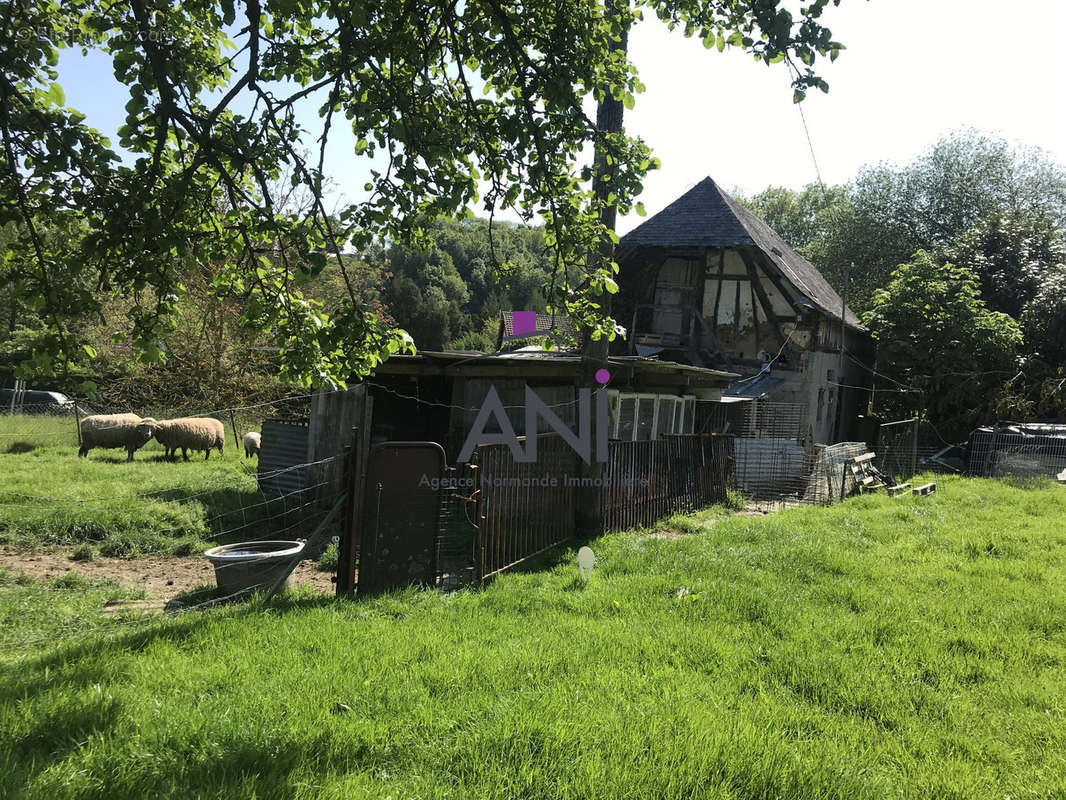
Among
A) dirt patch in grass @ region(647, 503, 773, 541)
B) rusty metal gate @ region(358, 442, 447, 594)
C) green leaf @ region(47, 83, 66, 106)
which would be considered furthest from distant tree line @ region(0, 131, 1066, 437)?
green leaf @ region(47, 83, 66, 106)

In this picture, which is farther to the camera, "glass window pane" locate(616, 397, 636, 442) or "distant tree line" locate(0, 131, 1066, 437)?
"distant tree line" locate(0, 131, 1066, 437)

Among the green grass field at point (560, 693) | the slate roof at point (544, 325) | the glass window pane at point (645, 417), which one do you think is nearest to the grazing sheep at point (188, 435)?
the slate roof at point (544, 325)

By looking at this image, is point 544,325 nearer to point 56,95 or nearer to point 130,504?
point 130,504

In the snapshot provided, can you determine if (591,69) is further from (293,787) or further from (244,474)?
(244,474)

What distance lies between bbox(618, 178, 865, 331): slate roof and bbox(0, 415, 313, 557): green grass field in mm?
14024

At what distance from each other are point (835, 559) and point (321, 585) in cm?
600

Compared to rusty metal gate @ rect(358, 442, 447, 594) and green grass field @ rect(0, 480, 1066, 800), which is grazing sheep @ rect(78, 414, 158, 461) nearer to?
green grass field @ rect(0, 480, 1066, 800)

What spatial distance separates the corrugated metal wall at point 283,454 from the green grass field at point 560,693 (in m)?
5.06

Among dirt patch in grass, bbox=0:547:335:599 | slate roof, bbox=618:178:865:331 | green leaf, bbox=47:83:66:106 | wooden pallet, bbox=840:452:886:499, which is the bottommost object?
dirt patch in grass, bbox=0:547:335:599

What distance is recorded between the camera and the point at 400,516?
6336mm

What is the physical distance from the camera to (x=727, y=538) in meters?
8.87

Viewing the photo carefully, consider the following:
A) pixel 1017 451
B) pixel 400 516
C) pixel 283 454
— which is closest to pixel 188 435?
pixel 283 454

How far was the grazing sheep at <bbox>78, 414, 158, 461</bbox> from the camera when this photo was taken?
15.1 meters

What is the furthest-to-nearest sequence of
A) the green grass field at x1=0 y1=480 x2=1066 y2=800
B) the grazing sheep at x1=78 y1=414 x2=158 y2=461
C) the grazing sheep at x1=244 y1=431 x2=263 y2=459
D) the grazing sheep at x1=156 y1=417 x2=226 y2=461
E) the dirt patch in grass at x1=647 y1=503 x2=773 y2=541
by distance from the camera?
the grazing sheep at x1=244 y1=431 x2=263 y2=459, the grazing sheep at x1=156 y1=417 x2=226 y2=461, the grazing sheep at x1=78 y1=414 x2=158 y2=461, the dirt patch in grass at x1=647 y1=503 x2=773 y2=541, the green grass field at x1=0 y1=480 x2=1066 y2=800
